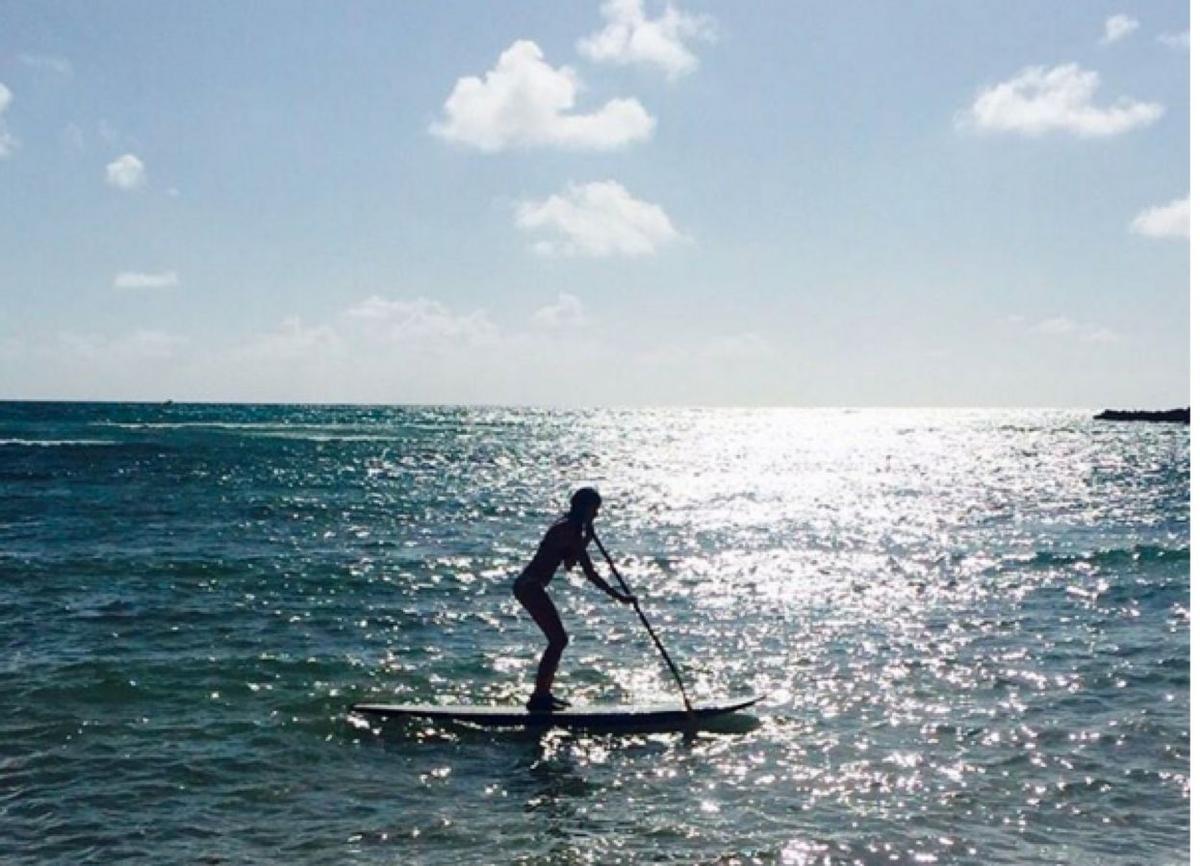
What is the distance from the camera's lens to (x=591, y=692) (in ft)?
48.2

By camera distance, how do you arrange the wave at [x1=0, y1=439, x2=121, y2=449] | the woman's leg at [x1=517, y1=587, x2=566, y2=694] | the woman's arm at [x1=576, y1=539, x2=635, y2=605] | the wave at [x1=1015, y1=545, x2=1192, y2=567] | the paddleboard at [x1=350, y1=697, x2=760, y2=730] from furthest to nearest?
the wave at [x1=0, y1=439, x2=121, y2=449] < the wave at [x1=1015, y1=545, x2=1192, y2=567] < the woman's leg at [x1=517, y1=587, x2=566, y2=694] < the woman's arm at [x1=576, y1=539, x2=635, y2=605] < the paddleboard at [x1=350, y1=697, x2=760, y2=730]

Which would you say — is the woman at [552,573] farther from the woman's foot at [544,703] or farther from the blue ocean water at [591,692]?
the blue ocean water at [591,692]

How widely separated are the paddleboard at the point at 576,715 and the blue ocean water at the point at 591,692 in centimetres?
29

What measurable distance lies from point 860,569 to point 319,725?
18.6 metres

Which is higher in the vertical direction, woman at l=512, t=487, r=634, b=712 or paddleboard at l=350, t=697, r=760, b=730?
Result: woman at l=512, t=487, r=634, b=712

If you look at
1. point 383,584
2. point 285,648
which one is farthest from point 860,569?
point 285,648

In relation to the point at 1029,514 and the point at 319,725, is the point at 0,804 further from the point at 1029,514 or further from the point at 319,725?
the point at 1029,514

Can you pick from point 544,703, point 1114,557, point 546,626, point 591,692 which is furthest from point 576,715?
point 1114,557

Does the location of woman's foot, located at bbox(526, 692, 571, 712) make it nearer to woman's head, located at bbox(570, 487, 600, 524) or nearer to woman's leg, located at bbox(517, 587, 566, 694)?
woman's leg, located at bbox(517, 587, 566, 694)

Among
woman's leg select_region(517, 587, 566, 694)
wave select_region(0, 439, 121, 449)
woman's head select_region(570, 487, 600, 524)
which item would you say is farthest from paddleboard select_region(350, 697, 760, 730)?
wave select_region(0, 439, 121, 449)

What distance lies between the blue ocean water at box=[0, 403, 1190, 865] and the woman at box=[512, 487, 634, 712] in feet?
3.15

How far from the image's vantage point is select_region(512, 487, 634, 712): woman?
13.2 metres

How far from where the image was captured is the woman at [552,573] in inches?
518

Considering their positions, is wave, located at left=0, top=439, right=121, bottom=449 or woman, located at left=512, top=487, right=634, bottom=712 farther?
wave, located at left=0, top=439, right=121, bottom=449
